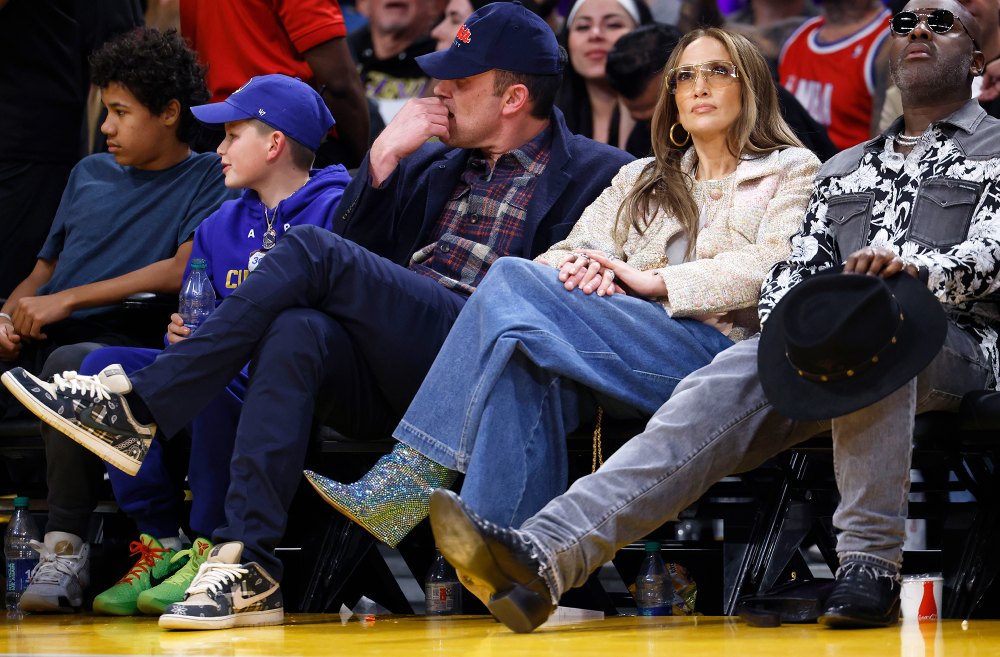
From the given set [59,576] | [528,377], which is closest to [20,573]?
[59,576]

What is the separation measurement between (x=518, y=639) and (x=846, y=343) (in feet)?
2.60

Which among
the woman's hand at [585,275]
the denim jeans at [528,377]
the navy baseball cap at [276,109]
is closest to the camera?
the denim jeans at [528,377]

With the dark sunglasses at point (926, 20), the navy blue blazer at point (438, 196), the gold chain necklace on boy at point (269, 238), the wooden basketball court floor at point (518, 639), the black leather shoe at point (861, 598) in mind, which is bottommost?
the wooden basketball court floor at point (518, 639)

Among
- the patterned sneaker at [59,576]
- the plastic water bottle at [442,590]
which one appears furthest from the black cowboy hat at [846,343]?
the patterned sneaker at [59,576]

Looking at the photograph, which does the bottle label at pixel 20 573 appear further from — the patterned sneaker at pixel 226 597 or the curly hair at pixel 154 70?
the curly hair at pixel 154 70

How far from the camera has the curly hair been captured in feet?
13.0

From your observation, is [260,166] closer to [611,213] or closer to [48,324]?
[48,324]

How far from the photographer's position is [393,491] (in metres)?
2.80

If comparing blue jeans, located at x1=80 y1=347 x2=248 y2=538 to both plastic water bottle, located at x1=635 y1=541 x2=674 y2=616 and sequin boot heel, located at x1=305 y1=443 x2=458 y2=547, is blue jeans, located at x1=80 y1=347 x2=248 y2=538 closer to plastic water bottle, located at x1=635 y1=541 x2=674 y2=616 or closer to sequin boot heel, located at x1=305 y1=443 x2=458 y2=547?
sequin boot heel, located at x1=305 y1=443 x2=458 y2=547

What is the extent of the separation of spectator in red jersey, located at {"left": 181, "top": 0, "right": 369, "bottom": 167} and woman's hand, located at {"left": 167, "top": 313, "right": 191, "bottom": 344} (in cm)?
100

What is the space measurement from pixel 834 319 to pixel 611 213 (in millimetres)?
951

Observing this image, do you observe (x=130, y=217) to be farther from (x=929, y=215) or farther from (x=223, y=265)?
(x=929, y=215)

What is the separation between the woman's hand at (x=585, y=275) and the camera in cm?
288

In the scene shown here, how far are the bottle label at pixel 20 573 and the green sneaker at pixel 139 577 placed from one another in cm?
41
